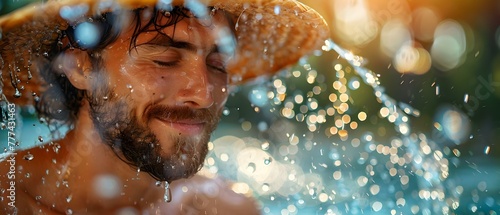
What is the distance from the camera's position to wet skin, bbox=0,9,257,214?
6.77 feet

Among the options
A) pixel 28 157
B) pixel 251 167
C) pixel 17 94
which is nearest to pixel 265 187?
pixel 251 167

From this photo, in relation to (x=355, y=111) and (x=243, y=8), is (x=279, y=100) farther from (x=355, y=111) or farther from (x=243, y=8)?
(x=243, y=8)

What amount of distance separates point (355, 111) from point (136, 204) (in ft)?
26.3

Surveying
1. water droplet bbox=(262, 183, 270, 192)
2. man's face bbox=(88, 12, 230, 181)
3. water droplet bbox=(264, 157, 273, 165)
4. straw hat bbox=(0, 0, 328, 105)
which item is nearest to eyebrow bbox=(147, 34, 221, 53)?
man's face bbox=(88, 12, 230, 181)

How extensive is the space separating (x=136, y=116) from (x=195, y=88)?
23 cm

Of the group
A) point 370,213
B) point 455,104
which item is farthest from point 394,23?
point 370,213

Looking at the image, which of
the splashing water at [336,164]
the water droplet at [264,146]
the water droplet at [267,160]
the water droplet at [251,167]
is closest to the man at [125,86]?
the splashing water at [336,164]

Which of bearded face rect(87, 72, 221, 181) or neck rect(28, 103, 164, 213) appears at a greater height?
bearded face rect(87, 72, 221, 181)

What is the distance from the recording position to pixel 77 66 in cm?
221

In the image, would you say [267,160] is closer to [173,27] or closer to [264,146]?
[264,146]

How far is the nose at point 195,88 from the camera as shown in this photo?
6.73 feet

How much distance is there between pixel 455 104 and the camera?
10.5 meters

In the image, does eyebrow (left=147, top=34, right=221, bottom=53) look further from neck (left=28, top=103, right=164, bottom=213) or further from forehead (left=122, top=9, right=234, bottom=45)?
neck (left=28, top=103, right=164, bottom=213)

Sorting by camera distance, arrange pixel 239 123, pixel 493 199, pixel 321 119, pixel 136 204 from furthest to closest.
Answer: pixel 321 119 < pixel 239 123 < pixel 493 199 < pixel 136 204
